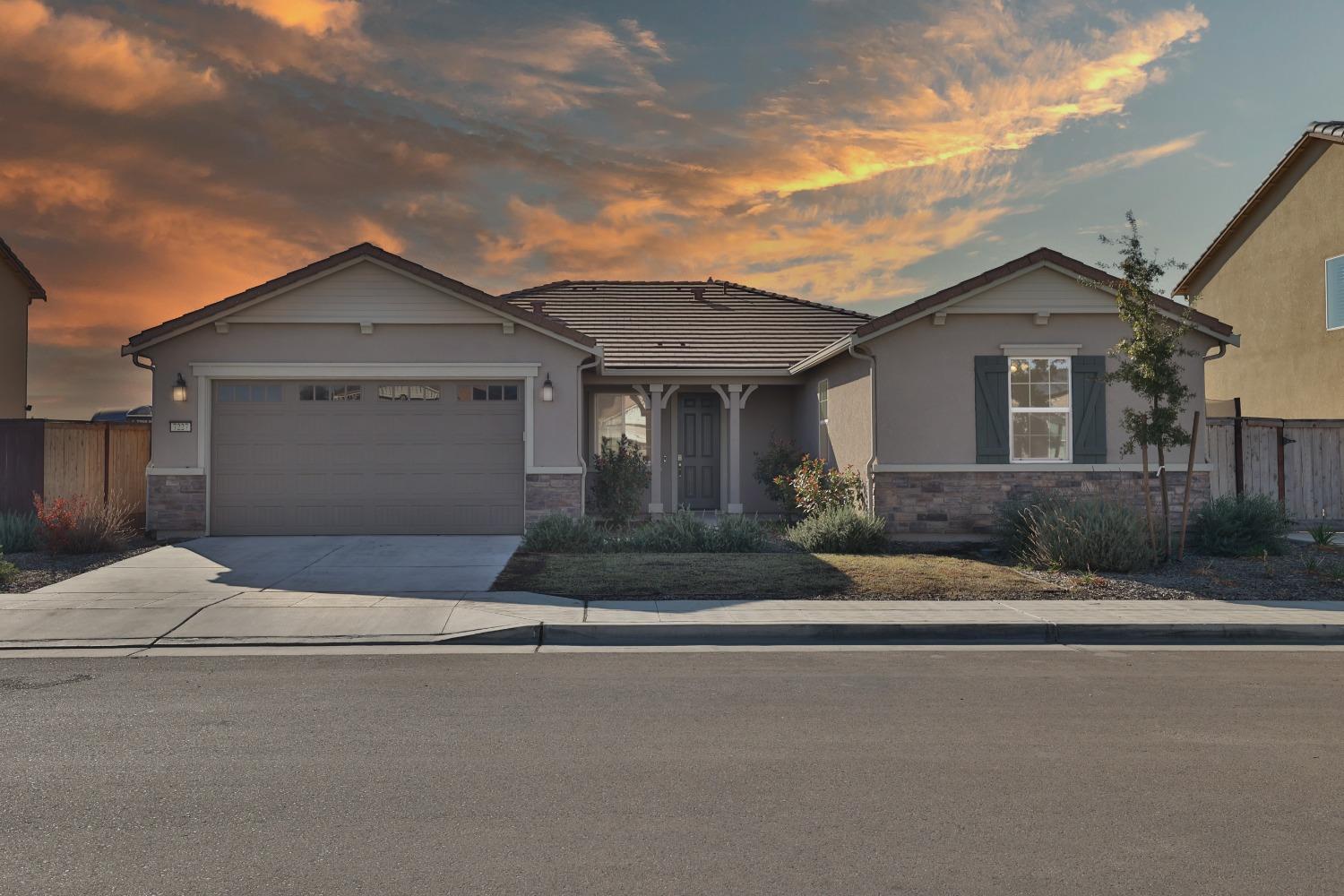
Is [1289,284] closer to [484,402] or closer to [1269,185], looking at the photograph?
[1269,185]

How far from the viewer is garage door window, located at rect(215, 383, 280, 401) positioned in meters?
16.2

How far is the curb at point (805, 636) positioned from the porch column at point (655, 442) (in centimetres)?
1047

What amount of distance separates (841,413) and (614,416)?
5162 millimetres

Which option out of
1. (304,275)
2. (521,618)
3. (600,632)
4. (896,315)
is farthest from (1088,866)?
(304,275)

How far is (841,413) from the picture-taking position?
17.2 metres

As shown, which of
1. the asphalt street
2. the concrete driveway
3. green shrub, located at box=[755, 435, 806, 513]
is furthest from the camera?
green shrub, located at box=[755, 435, 806, 513]

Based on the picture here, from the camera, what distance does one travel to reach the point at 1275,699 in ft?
22.4

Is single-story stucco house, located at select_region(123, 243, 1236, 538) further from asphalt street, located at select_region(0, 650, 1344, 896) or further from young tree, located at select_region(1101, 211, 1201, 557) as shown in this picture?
asphalt street, located at select_region(0, 650, 1344, 896)

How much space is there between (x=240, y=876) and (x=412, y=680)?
11.0 feet

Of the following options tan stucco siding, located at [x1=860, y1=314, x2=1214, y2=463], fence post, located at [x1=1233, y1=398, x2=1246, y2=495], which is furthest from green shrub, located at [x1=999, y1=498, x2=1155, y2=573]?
fence post, located at [x1=1233, y1=398, x2=1246, y2=495]

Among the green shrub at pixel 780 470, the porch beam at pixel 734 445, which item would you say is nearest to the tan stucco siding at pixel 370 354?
the porch beam at pixel 734 445

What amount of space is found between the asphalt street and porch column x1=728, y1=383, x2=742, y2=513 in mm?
11597

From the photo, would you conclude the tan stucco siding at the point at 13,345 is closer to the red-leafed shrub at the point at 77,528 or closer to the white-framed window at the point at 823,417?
the red-leafed shrub at the point at 77,528

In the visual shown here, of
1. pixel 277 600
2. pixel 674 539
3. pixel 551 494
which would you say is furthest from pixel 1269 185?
pixel 277 600
